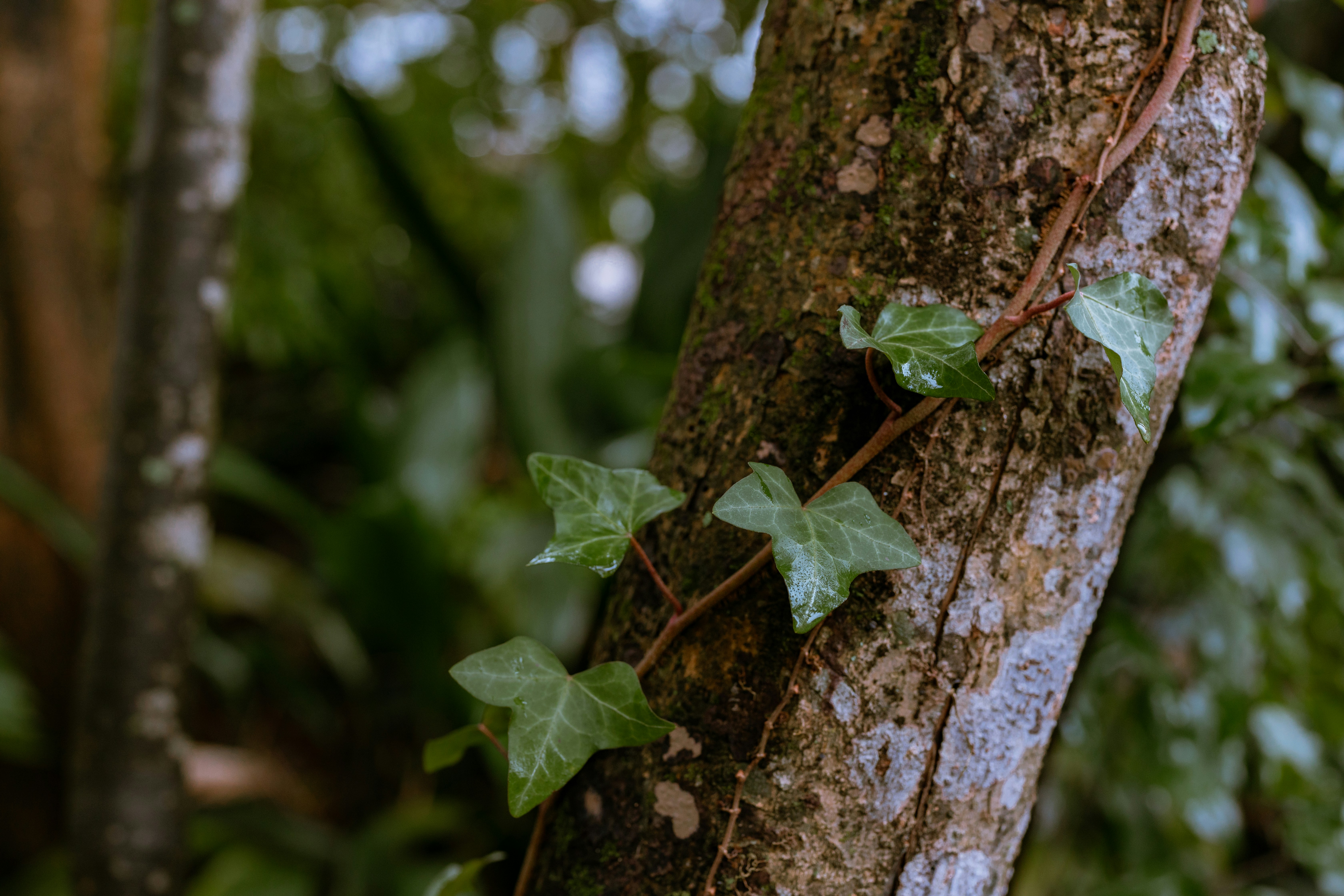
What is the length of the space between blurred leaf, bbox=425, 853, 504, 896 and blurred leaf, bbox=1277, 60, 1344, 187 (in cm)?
75

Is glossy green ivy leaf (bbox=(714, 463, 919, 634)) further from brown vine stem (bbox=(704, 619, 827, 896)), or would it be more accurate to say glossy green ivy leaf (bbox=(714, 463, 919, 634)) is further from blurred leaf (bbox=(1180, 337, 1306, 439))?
blurred leaf (bbox=(1180, 337, 1306, 439))

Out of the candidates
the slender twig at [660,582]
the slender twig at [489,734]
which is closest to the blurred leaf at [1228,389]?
the slender twig at [660,582]

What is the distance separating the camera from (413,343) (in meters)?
2.74

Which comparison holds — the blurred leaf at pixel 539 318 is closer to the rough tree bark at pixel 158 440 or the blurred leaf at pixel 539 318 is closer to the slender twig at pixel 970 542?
the rough tree bark at pixel 158 440

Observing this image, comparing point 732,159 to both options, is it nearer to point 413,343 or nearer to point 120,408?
point 120,408

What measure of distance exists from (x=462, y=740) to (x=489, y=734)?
4cm

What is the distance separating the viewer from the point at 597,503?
36 cm

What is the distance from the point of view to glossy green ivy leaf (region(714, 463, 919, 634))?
30 centimetres

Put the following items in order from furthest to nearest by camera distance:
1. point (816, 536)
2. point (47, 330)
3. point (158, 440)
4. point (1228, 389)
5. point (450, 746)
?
point (47, 330)
point (158, 440)
point (1228, 389)
point (450, 746)
point (816, 536)

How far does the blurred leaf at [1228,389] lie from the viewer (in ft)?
1.70

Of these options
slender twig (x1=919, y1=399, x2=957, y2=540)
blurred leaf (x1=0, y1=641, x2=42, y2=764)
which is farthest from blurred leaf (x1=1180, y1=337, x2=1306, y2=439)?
blurred leaf (x1=0, y1=641, x2=42, y2=764)

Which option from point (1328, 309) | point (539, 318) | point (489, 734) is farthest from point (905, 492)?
point (539, 318)

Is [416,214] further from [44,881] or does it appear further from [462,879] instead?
[462,879]

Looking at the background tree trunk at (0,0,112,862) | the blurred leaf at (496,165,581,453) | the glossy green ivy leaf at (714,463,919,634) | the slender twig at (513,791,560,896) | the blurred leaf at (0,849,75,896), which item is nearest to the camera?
the glossy green ivy leaf at (714,463,919,634)
